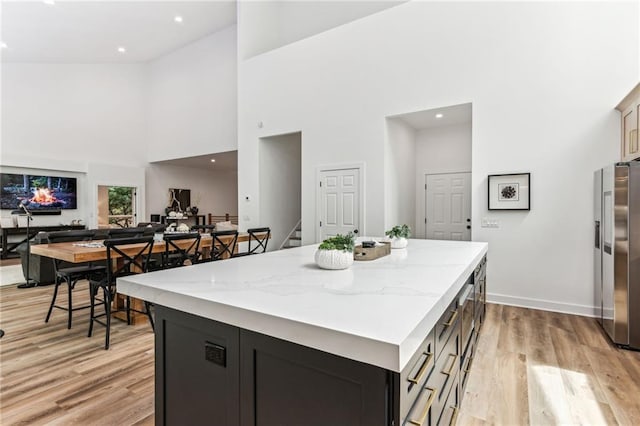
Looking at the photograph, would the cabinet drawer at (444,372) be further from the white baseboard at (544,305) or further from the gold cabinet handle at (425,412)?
the white baseboard at (544,305)

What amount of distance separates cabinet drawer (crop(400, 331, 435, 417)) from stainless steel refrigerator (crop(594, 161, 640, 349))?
2.78 m

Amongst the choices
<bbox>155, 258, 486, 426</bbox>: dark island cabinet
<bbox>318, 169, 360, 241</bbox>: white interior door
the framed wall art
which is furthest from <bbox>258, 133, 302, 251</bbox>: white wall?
<bbox>155, 258, 486, 426</bbox>: dark island cabinet

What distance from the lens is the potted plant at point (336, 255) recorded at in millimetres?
1650

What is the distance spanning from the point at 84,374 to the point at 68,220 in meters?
7.98

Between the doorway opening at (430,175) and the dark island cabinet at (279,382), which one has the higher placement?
the doorway opening at (430,175)

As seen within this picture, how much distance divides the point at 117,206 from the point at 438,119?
9136 millimetres

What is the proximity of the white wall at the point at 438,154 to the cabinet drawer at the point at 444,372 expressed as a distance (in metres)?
4.66

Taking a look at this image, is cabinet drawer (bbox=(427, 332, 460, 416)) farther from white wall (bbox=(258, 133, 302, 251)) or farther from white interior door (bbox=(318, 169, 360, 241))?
white wall (bbox=(258, 133, 302, 251))

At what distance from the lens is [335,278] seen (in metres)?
Answer: 1.45

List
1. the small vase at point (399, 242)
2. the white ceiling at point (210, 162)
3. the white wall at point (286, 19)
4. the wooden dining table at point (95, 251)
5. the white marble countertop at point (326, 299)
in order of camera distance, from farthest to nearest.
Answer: the white ceiling at point (210, 162) → the white wall at point (286, 19) → the wooden dining table at point (95, 251) → the small vase at point (399, 242) → the white marble countertop at point (326, 299)

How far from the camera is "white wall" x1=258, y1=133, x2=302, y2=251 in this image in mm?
6645

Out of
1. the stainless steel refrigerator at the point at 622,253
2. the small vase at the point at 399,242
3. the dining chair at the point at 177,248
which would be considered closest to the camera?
the small vase at the point at 399,242

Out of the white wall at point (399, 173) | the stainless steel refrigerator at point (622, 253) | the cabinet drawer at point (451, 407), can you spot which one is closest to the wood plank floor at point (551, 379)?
the stainless steel refrigerator at point (622, 253)

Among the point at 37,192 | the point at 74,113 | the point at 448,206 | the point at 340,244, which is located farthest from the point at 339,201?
the point at 74,113
